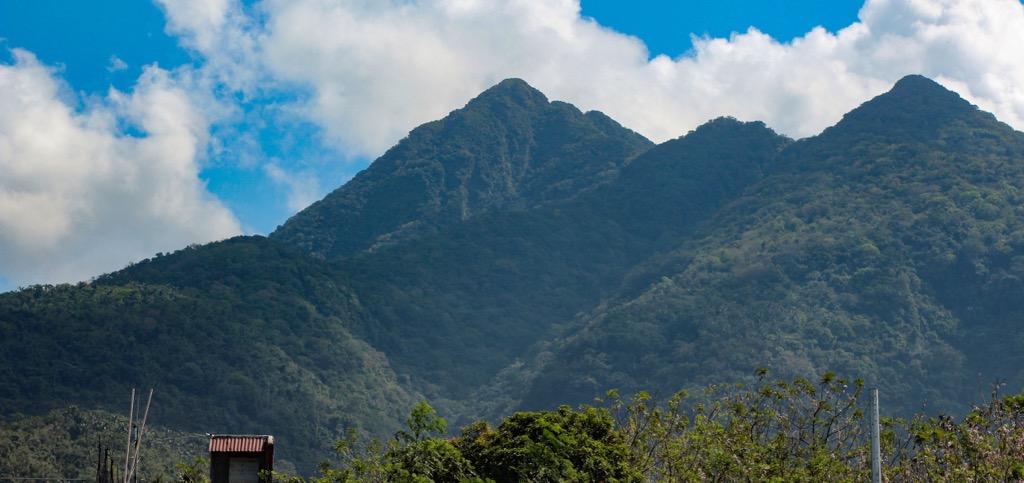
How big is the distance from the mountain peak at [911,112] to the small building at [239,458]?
158693 mm

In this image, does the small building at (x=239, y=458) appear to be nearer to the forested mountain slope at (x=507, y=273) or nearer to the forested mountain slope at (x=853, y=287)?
the forested mountain slope at (x=853, y=287)

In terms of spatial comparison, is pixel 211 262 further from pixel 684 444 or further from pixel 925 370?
pixel 684 444

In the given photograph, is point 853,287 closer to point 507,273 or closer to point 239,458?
point 507,273

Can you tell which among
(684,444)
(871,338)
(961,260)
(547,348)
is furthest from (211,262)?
(684,444)

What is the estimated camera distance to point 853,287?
470ft

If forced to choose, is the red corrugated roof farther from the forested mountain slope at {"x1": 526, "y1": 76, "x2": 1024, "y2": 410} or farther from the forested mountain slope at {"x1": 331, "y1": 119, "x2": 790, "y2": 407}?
the forested mountain slope at {"x1": 331, "y1": 119, "x2": 790, "y2": 407}

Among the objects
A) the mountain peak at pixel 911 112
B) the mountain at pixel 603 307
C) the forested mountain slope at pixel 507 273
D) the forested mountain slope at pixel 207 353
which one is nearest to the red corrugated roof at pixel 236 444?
the mountain at pixel 603 307

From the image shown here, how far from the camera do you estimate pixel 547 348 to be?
6442 inches

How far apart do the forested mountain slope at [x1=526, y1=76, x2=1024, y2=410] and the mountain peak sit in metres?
1.29

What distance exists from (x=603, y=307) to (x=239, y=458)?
462 ft

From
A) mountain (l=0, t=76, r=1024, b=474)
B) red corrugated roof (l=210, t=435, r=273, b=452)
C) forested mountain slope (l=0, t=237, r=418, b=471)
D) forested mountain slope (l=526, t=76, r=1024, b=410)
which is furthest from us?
forested mountain slope (l=526, t=76, r=1024, b=410)

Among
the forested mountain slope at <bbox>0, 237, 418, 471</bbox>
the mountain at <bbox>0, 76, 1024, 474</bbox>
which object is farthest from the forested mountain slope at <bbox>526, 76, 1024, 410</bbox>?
the forested mountain slope at <bbox>0, 237, 418, 471</bbox>

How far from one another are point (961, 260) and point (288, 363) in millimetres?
77174

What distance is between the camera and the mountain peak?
17612cm
